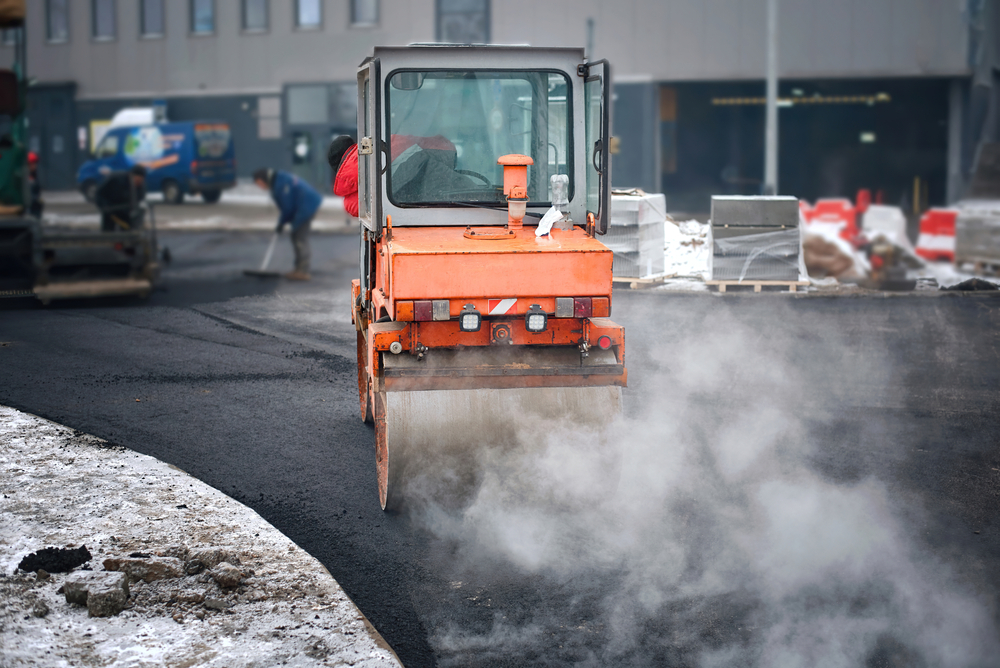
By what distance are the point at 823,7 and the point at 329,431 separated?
2594cm

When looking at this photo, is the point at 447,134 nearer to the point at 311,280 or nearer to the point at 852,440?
the point at 852,440

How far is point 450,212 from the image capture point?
6551 mm

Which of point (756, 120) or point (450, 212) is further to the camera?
point (756, 120)

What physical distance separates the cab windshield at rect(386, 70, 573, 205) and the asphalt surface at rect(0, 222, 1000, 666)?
1736 mm

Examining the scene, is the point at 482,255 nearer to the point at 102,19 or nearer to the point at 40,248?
the point at 40,248

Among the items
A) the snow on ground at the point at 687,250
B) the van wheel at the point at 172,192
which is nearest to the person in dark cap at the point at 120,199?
the snow on ground at the point at 687,250

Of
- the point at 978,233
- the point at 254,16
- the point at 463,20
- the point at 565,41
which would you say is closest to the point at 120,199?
the point at 978,233

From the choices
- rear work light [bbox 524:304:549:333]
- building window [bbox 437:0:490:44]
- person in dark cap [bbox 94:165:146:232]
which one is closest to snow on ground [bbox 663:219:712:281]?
person in dark cap [bbox 94:165:146:232]

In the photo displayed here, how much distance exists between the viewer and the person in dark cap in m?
14.9

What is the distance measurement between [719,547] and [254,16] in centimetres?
3453

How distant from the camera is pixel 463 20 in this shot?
33875 mm

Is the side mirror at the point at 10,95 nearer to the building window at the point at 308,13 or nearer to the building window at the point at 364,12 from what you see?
the building window at the point at 364,12

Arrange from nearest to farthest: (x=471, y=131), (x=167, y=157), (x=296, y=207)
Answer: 1. (x=471, y=131)
2. (x=296, y=207)
3. (x=167, y=157)

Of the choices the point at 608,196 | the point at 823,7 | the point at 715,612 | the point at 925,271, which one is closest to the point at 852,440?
the point at 608,196
